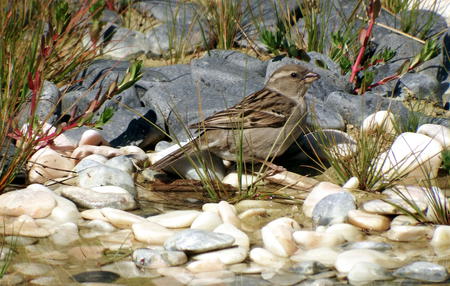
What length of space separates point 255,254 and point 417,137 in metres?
2.06

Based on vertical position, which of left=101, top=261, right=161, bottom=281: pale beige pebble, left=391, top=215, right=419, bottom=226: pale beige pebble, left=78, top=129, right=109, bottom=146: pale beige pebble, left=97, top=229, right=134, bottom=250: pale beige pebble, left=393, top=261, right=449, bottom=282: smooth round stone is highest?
left=78, top=129, right=109, bottom=146: pale beige pebble

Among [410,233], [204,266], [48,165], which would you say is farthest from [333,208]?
[48,165]

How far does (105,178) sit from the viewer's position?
566 cm

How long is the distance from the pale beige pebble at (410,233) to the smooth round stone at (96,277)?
5.57 feet

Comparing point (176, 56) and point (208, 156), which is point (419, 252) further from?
point (176, 56)

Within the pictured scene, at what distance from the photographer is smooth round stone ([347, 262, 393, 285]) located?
4.05 metres

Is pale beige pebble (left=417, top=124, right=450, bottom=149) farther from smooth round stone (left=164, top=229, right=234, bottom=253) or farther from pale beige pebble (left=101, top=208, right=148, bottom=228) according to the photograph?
pale beige pebble (left=101, top=208, right=148, bottom=228)

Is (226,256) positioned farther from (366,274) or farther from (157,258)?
(366,274)

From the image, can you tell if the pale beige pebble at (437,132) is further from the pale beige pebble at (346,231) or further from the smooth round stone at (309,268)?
the smooth round stone at (309,268)

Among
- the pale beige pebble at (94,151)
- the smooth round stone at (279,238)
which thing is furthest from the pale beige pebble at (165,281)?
the pale beige pebble at (94,151)

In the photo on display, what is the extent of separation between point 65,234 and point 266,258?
4.11ft

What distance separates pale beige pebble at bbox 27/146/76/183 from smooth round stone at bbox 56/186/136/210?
0.43 metres

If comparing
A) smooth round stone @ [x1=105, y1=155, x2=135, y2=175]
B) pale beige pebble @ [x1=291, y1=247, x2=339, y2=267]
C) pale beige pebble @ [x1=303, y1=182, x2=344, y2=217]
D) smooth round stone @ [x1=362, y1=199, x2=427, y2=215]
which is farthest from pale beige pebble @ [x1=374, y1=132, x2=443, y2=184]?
smooth round stone @ [x1=105, y1=155, x2=135, y2=175]

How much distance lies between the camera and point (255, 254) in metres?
4.44
